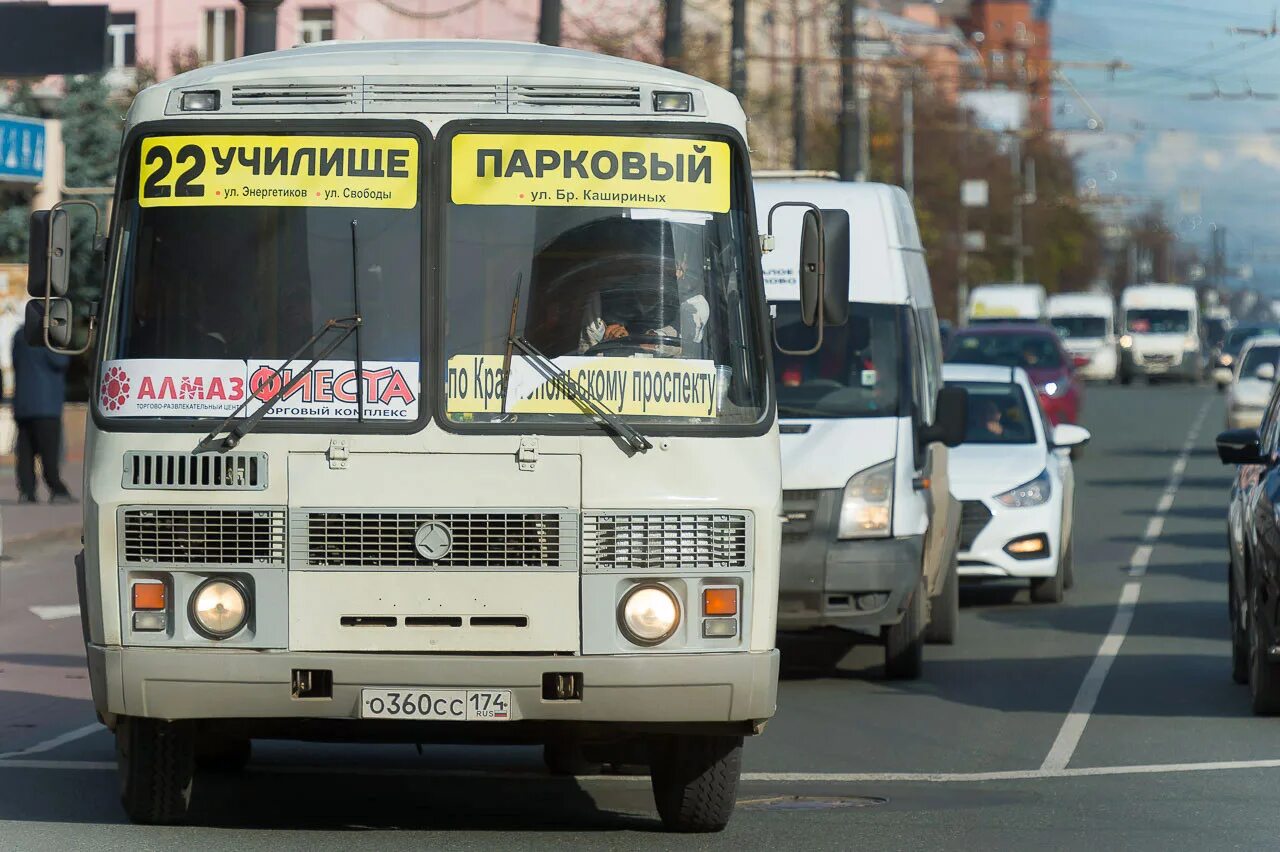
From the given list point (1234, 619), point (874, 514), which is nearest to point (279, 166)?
point (874, 514)

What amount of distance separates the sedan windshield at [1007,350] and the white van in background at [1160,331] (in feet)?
125

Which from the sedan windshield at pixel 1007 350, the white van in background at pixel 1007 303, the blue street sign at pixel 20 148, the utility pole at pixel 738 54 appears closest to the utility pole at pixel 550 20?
the blue street sign at pixel 20 148

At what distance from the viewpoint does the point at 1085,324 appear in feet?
220

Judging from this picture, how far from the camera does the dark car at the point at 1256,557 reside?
1099cm

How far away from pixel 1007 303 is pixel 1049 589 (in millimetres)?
46018

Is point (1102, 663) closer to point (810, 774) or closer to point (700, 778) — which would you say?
point (810, 774)

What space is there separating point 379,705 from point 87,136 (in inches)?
1518

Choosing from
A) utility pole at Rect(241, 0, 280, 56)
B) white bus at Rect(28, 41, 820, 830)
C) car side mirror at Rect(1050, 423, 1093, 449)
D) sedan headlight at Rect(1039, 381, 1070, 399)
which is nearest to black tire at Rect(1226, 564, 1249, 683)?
car side mirror at Rect(1050, 423, 1093, 449)

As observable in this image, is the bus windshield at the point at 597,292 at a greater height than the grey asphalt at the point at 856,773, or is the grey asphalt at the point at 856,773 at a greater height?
the bus windshield at the point at 597,292

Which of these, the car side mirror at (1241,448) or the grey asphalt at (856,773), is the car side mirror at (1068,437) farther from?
the car side mirror at (1241,448)

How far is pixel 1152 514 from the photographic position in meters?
25.2

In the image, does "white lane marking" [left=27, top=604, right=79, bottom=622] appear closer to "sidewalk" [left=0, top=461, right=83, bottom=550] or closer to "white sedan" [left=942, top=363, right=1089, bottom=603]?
"sidewalk" [left=0, top=461, right=83, bottom=550]

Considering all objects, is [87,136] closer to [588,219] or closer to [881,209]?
[881,209]

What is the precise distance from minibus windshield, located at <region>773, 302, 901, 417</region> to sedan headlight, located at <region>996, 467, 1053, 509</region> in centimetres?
333
